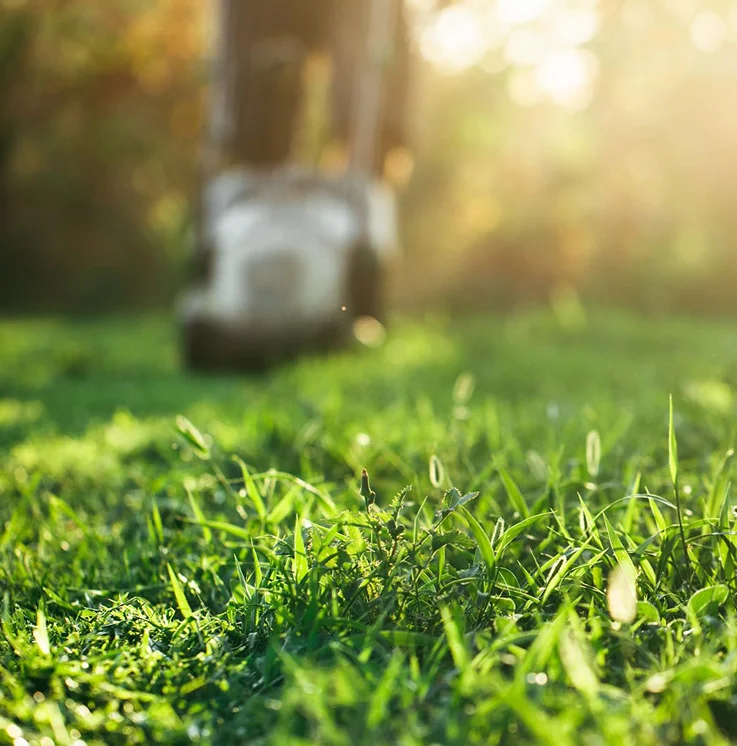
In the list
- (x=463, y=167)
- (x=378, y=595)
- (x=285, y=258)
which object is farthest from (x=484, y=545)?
(x=463, y=167)

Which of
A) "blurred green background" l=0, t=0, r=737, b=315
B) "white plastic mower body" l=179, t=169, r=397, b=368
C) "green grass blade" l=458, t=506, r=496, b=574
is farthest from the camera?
"blurred green background" l=0, t=0, r=737, b=315

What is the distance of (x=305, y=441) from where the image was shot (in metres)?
1.44

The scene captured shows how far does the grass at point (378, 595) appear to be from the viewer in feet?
2.05

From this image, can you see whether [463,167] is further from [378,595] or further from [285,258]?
[378,595]

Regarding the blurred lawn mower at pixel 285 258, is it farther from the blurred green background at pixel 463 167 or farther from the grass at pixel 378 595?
the blurred green background at pixel 463 167

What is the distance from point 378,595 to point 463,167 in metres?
8.79

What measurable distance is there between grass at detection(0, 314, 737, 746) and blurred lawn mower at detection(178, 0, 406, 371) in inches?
65.6

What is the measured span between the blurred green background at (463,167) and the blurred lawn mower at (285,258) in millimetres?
4586

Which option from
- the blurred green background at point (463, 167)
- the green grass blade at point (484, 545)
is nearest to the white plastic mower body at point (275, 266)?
the green grass blade at point (484, 545)

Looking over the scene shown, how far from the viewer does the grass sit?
0.62 metres

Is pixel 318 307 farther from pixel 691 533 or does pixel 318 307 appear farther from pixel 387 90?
pixel 691 533

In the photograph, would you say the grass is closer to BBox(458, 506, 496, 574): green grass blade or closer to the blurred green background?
BBox(458, 506, 496, 574): green grass blade

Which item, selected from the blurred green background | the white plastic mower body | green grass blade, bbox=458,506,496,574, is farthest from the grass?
the blurred green background

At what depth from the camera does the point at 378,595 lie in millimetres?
817
